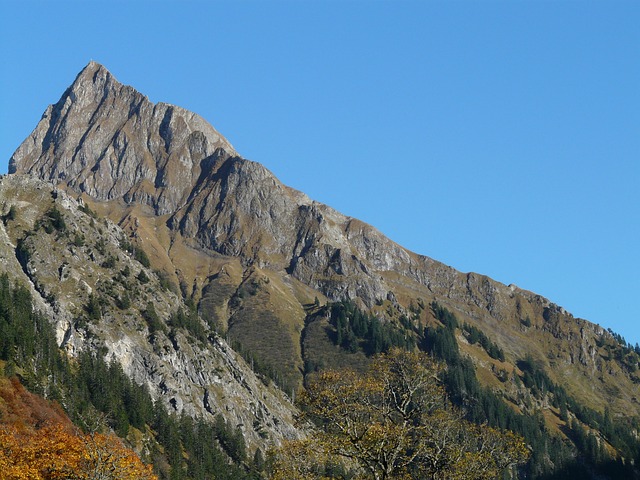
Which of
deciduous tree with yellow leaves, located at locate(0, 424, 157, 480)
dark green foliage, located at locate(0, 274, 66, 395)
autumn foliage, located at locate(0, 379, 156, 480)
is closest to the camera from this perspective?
deciduous tree with yellow leaves, located at locate(0, 424, 157, 480)

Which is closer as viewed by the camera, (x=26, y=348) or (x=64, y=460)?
(x=64, y=460)

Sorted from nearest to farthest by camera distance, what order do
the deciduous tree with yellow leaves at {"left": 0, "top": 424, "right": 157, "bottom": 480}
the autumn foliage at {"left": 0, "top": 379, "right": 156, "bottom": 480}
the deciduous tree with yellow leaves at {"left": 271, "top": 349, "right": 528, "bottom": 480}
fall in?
the deciduous tree with yellow leaves at {"left": 271, "top": 349, "right": 528, "bottom": 480} → the deciduous tree with yellow leaves at {"left": 0, "top": 424, "right": 157, "bottom": 480} → the autumn foliage at {"left": 0, "top": 379, "right": 156, "bottom": 480}

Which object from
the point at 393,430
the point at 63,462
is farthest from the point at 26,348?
the point at 393,430

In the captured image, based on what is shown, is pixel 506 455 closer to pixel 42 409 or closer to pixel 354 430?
pixel 354 430

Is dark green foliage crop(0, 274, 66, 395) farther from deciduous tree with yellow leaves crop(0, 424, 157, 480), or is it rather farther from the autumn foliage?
deciduous tree with yellow leaves crop(0, 424, 157, 480)

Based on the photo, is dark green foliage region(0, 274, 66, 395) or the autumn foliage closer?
the autumn foliage

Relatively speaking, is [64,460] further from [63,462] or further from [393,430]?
[393,430]

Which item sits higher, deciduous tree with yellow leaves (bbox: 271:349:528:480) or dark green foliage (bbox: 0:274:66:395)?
deciduous tree with yellow leaves (bbox: 271:349:528:480)

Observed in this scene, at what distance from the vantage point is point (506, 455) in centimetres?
6169

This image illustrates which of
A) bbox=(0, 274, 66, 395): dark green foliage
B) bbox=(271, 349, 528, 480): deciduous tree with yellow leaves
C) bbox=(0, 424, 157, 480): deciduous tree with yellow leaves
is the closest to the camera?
bbox=(271, 349, 528, 480): deciduous tree with yellow leaves

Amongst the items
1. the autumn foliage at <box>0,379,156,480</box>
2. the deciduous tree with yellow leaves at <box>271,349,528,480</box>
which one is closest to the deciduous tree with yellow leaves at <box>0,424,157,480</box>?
the autumn foliage at <box>0,379,156,480</box>

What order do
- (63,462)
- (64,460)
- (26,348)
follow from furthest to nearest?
(26,348)
(64,460)
(63,462)

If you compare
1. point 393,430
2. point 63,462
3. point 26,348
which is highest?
point 393,430

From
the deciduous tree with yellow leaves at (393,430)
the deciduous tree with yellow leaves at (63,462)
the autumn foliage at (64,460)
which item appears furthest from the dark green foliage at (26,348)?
the deciduous tree with yellow leaves at (393,430)
